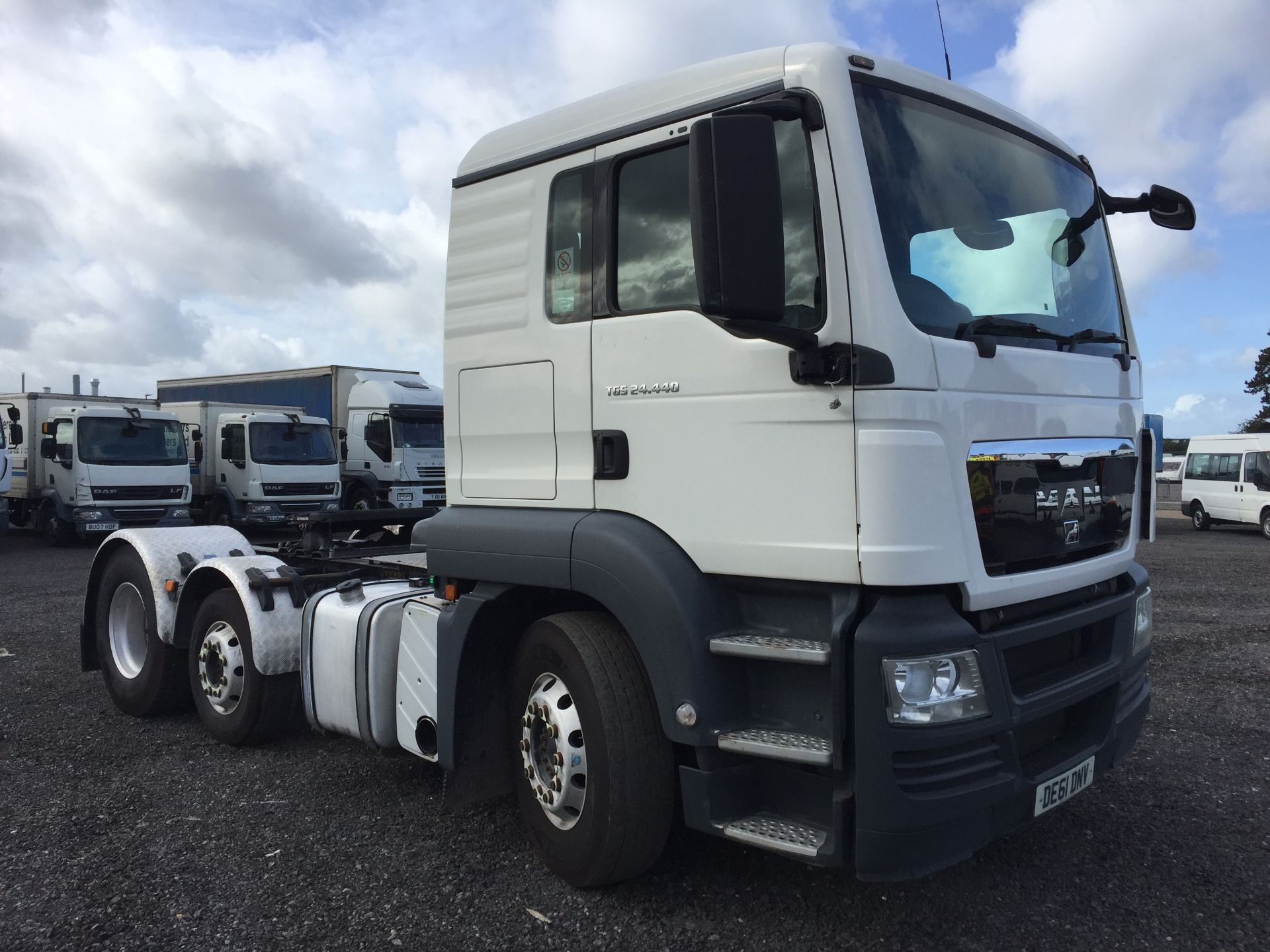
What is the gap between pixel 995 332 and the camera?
314cm

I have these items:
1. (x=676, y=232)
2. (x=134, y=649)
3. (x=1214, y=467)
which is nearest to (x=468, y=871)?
(x=676, y=232)

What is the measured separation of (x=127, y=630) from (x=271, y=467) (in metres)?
13.6

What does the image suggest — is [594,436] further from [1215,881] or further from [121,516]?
[121,516]

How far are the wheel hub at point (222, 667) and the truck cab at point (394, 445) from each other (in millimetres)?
13199

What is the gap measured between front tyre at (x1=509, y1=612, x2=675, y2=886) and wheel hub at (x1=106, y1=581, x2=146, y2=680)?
353 centimetres

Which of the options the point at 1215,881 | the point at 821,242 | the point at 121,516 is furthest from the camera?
the point at 121,516

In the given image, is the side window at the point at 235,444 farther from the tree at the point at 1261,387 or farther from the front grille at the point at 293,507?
the tree at the point at 1261,387

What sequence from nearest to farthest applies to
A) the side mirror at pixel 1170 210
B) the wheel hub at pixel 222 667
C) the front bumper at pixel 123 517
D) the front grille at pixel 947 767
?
the front grille at pixel 947 767
the side mirror at pixel 1170 210
the wheel hub at pixel 222 667
the front bumper at pixel 123 517

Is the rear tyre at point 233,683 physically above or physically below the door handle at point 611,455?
below

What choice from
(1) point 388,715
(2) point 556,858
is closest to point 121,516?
(1) point 388,715

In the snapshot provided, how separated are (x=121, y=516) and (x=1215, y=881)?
717 inches

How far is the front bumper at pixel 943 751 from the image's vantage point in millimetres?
2736

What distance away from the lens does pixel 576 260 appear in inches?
143

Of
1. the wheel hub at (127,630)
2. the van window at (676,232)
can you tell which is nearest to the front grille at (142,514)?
the wheel hub at (127,630)
